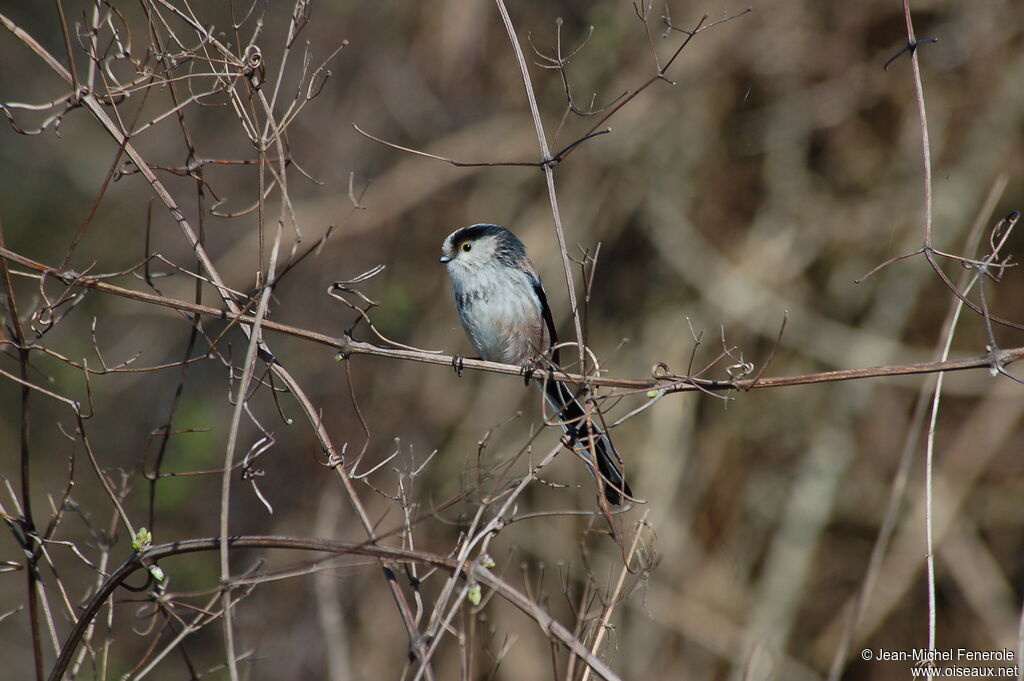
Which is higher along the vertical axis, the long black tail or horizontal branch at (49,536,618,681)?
the long black tail

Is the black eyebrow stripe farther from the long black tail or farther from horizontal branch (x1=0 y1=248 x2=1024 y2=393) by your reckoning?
→ horizontal branch (x1=0 y1=248 x2=1024 y2=393)

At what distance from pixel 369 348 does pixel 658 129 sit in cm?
445

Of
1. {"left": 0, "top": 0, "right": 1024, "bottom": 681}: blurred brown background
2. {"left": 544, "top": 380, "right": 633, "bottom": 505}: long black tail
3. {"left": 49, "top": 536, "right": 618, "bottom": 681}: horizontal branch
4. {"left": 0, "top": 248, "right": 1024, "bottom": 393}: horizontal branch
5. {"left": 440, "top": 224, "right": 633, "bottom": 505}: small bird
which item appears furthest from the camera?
{"left": 0, "top": 0, "right": 1024, "bottom": 681}: blurred brown background

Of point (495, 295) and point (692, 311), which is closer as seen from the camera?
point (495, 295)

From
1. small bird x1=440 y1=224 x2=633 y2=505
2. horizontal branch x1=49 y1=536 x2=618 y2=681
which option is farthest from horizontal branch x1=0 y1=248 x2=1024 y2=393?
small bird x1=440 y1=224 x2=633 y2=505

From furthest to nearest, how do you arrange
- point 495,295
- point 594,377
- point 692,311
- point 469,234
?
1. point 692,311
2. point 469,234
3. point 495,295
4. point 594,377

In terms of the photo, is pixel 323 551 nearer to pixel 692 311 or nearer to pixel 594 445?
pixel 594 445

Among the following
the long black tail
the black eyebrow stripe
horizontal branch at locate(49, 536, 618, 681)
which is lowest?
horizontal branch at locate(49, 536, 618, 681)

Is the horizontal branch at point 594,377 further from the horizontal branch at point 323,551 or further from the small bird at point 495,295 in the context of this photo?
the small bird at point 495,295

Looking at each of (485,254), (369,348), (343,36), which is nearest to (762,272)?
(485,254)

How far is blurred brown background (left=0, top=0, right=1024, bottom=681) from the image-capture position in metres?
6.06

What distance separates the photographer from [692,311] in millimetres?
6453

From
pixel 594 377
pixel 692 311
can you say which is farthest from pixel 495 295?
pixel 692 311

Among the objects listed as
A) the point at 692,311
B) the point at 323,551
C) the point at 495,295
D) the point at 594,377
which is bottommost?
the point at 323,551
